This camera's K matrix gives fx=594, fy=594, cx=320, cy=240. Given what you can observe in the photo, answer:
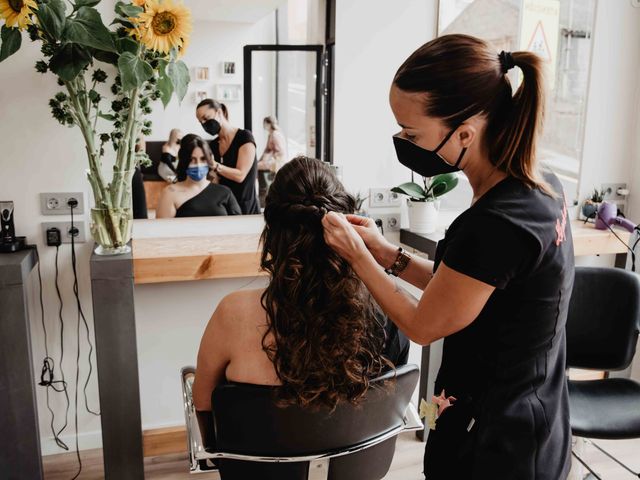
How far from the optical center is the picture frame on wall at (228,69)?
237 centimetres

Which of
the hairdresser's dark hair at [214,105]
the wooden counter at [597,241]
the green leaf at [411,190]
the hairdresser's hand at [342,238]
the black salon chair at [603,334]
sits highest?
the hairdresser's dark hair at [214,105]

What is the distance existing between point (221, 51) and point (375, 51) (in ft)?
2.21

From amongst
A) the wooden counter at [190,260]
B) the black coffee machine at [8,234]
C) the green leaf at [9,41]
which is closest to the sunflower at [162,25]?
A: the green leaf at [9,41]

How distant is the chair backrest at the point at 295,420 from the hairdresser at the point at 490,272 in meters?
0.12

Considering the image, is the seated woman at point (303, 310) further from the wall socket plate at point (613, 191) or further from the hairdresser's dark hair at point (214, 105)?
the wall socket plate at point (613, 191)

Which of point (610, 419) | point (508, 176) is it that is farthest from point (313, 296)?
point (610, 419)

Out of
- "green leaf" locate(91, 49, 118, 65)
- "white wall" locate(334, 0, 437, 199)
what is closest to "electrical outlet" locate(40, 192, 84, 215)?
"green leaf" locate(91, 49, 118, 65)

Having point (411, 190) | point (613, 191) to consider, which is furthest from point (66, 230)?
point (613, 191)

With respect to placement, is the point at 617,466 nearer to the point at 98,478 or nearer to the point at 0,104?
the point at 98,478

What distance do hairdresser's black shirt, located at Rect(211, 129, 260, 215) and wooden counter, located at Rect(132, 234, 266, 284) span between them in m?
0.26

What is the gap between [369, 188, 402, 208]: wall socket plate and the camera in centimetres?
270

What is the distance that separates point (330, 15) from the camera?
249 centimetres

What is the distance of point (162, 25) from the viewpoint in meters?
1.83

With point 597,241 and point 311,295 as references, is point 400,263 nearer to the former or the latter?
point 311,295
